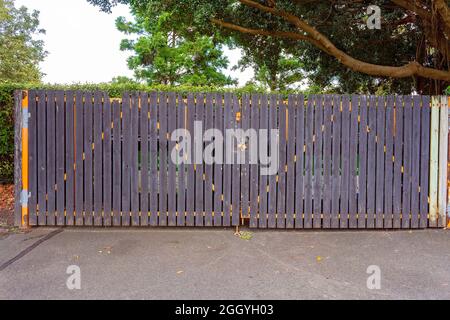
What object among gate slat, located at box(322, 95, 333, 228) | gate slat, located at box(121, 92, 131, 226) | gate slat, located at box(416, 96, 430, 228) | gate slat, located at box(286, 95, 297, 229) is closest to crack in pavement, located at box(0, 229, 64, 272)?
gate slat, located at box(121, 92, 131, 226)

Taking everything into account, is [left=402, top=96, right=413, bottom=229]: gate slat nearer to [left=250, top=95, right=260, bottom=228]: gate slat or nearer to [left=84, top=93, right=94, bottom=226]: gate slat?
[left=250, top=95, right=260, bottom=228]: gate slat

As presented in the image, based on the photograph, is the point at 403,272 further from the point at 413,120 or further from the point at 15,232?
the point at 15,232

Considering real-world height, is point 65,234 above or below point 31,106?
below

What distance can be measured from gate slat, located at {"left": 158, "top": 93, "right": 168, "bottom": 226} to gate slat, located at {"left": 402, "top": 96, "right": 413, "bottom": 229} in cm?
391

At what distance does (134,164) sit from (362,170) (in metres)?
3.74

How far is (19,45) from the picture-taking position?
29.2 meters

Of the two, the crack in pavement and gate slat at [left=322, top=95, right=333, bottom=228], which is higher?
gate slat at [left=322, top=95, right=333, bottom=228]

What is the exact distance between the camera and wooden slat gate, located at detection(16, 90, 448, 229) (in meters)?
6.01

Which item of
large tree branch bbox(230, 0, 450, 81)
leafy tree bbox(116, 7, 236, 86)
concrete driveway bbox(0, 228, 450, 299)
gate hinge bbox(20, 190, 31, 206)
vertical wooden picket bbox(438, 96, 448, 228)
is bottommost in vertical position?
concrete driveway bbox(0, 228, 450, 299)

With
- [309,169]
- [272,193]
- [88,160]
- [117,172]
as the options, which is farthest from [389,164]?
[88,160]

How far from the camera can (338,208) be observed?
19.8ft
